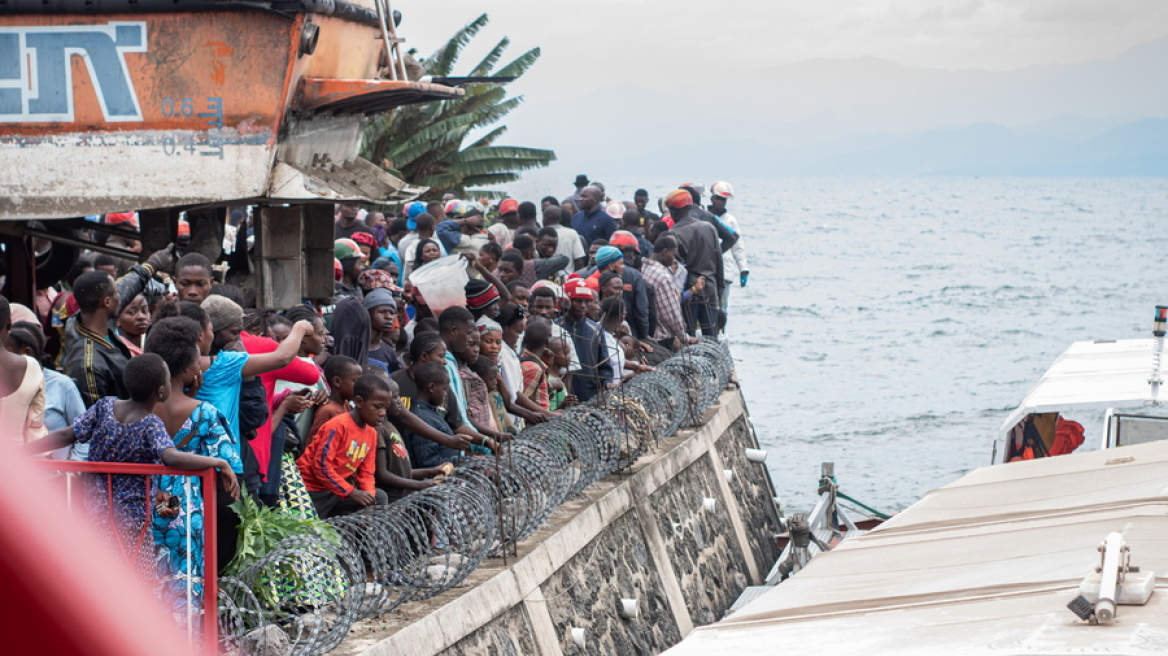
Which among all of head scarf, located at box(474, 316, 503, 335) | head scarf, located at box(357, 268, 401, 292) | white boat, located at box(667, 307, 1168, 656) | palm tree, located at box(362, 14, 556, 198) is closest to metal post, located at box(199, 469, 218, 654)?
white boat, located at box(667, 307, 1168, 656)

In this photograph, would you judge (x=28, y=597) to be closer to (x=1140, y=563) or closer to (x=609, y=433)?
(x=1140, y=563)

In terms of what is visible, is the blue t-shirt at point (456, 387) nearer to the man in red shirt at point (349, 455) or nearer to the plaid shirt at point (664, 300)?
the man in red shirt at point (349, 455)

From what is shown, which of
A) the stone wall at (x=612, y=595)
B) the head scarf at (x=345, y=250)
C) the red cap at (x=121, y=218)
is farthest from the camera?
the head scarf at (x=345, y=250)

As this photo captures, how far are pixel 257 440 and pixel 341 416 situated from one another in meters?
Answer: 0.73

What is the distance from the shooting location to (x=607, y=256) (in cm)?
1347

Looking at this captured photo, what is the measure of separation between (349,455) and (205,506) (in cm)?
238

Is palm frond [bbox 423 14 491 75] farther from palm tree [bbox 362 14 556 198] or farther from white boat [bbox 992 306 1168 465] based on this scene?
white boat [bbox 992 306 1168 465]

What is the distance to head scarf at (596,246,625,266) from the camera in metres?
13.5

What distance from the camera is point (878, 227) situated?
384ft

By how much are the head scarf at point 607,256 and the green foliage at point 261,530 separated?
695 centimetres

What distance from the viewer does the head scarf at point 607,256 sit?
1346cm

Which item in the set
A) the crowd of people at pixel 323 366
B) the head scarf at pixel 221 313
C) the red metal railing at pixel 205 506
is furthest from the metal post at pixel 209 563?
the head scarf at pixel 221 313

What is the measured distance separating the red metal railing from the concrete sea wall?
4.93ft

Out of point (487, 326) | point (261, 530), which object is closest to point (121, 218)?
point (487, 326)
